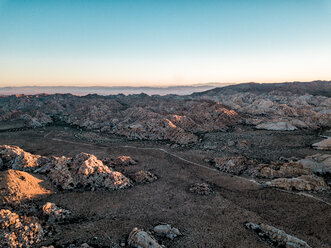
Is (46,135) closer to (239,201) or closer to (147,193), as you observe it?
(147,193)

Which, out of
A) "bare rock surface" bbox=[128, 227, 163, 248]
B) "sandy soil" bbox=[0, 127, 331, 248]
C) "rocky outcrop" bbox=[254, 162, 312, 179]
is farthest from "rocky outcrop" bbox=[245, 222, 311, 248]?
"rocky outcrop" bbox=[254, 162, 312, 179]

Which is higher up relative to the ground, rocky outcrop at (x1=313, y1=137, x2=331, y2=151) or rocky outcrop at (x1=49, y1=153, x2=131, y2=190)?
rocky outcrop at (x1=313, y1=137, x2=331, y2=151)

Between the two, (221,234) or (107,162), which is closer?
(221,234)

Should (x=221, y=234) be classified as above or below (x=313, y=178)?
below

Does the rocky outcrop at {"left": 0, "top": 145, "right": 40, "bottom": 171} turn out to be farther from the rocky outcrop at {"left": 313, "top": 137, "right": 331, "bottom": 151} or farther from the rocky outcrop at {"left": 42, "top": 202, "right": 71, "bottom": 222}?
the rocky outcrop at {"left": 313, "top": 137, "right": 331, "bottom": 151}

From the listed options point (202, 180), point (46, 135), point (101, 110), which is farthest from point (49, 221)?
point (101, 110)

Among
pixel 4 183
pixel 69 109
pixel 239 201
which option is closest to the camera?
pixel 4 183

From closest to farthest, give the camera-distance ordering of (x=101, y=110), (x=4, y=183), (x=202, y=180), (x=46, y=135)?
(x=4, y=183) → (x=202, y=180) → (x=46, y=135) → (x=101, y=110)
